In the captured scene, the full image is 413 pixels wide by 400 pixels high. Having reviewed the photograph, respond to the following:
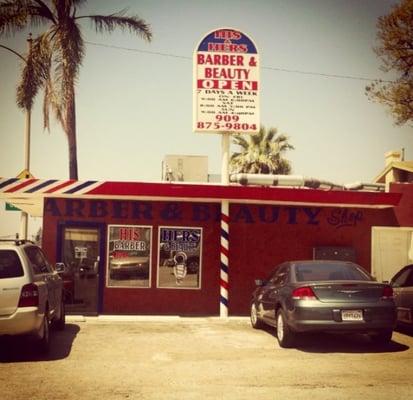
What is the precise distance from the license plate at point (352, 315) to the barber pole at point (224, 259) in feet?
19.2

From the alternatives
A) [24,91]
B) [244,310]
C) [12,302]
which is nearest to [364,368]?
[12,302]

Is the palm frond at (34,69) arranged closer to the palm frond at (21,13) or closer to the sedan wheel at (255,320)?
the palm frond at (21,13)

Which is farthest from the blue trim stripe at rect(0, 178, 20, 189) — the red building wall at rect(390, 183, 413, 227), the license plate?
the red building wall at rect(390, 183, 413, 227)

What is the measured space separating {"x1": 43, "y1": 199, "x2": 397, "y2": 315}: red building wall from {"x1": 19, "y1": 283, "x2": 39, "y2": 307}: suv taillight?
6.84 metres

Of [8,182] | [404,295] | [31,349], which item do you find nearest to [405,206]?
[404,295]

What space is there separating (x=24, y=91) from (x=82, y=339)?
15.7 meters

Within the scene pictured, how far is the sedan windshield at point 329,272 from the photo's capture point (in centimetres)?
1040

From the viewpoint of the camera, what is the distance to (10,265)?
9.20 meters

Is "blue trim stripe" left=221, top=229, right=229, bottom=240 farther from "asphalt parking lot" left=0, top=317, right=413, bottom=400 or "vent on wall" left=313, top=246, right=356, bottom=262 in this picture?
"asphalt parking lot" left=0, top=317, right=413, bottom=400

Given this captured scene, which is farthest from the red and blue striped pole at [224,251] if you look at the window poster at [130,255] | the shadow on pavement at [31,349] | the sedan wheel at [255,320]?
the shadow on pavement at [31,349]

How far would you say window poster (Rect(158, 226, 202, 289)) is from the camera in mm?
16047

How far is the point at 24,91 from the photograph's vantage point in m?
24.2

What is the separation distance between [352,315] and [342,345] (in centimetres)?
128

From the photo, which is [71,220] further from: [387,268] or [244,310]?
[387,268]
